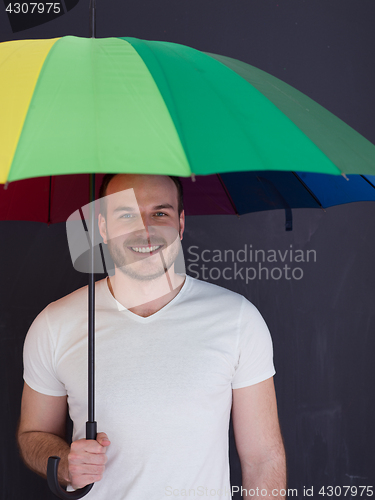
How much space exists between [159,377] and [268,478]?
0.44 m

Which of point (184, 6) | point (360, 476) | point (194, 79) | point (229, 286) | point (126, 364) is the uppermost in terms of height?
point (184, 6)

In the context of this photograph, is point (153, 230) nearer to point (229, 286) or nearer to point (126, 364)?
point (126, 364)

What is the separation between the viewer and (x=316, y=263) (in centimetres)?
220

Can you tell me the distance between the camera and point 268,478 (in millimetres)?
1378

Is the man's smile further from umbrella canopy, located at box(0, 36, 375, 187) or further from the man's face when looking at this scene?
umbrella canopy, located at box(0, 36, 375, 187)

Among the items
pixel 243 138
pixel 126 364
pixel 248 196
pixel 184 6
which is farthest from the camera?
pixel 184 6

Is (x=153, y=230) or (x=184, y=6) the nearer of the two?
(x=153, y=230)

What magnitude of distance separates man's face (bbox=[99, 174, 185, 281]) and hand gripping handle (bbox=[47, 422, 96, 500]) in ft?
1.49

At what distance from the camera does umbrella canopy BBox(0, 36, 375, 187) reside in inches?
30.6

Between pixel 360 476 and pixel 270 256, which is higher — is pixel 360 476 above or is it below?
below

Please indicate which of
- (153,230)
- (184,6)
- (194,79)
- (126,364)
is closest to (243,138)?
(194,79)

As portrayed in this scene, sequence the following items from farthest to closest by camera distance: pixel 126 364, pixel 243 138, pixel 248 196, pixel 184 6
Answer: pixel 184 6, pixel 248 196, pixel 126 364, pixel 243 138

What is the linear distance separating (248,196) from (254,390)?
0.67m

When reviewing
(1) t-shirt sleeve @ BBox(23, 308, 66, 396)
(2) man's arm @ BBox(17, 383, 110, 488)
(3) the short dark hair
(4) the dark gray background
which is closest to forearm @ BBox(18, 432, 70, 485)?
(2) man's arm @ BBox(17, 383, 110, 488)
